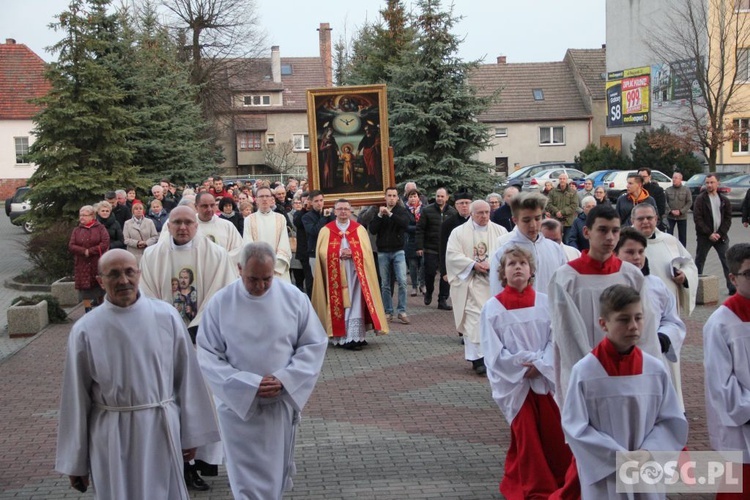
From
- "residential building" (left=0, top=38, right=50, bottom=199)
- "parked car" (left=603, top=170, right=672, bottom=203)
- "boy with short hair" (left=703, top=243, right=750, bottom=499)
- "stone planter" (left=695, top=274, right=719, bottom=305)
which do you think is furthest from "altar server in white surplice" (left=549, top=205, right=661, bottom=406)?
"residential building" (left=0, top=38, right=50, bottom=199)

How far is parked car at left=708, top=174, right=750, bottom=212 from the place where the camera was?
35156mm

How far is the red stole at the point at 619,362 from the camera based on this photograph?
5.30 meters

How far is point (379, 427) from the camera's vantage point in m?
9.43

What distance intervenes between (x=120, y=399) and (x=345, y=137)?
10.7 meters

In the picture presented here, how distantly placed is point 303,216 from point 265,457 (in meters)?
9.42

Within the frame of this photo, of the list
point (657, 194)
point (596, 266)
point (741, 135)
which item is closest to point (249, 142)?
point (741, 135)

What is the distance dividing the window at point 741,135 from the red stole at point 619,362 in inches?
1494

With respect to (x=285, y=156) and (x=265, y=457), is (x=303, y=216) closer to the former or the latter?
(x=265, y=457)

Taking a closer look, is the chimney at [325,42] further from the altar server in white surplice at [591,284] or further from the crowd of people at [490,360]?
the altar server in white surplice at [591,284]

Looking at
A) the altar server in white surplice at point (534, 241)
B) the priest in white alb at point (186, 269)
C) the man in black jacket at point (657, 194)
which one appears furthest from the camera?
the man in black jacket at point (657, 194)

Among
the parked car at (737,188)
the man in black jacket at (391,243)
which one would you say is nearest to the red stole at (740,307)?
the man in black jacket at (391,243)

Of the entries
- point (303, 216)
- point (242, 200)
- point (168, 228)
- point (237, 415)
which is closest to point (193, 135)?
point (242, 200)

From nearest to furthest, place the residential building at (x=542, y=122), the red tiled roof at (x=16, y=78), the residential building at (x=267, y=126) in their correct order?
the red tiled roof at (x=16, y=78) → the residential building at (x=542, y=122) → the residential building at (x=267, y=126)

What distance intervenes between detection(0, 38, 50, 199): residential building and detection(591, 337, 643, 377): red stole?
58.3 m
